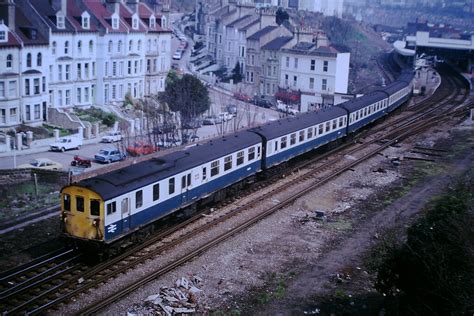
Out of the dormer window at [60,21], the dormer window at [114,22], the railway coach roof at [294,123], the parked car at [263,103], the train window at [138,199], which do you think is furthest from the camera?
the parked car at [263,103]

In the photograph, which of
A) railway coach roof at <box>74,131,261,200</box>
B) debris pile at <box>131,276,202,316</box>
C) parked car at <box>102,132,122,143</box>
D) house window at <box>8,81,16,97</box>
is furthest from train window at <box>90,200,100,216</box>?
house window at <box>8,81,16,97</box>

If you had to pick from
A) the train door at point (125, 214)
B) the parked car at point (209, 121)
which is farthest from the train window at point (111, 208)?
the parked car at point (209, 121)

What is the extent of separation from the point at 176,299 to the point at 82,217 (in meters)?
4.14

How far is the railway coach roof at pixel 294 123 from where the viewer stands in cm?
2891

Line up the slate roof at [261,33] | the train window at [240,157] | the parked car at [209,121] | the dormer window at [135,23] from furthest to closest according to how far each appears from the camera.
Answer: the slate roof at [261,33] → the dormer window at [135,23] → the parked car at [209,121] → the train window at [240,157]

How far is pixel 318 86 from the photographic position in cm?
6353

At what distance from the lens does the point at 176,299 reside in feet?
51.9

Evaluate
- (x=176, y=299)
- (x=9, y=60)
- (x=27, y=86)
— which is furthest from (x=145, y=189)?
(x=27, y=86)

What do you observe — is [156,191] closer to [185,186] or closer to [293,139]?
[185,186]

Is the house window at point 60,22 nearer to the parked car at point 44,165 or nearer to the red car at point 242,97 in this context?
the parked car at point 44,165

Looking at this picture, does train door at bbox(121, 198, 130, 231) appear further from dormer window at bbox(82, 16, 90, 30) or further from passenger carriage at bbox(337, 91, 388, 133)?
dormer window at bbox(82, 16, 90, 30)

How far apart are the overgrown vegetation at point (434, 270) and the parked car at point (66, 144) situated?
30.7 m

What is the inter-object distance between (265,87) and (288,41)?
20.0 feet

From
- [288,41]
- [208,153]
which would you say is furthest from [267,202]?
[288,41]
